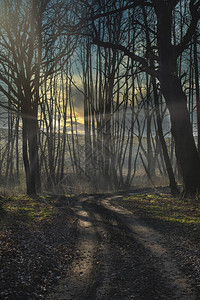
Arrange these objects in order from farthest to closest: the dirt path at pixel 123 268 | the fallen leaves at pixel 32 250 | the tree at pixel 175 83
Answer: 1. the tree at pixel 175 83
2. the fallen leaves at pixel 32 250
3. the dirt path at pixel 123 268

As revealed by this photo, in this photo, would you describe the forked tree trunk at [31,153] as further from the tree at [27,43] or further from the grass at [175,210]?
the grass at [175,210]

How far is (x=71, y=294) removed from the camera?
338 cm

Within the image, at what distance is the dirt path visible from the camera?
3346 millimetres

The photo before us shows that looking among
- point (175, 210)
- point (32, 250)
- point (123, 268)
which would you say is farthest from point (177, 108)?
point (32, 250)

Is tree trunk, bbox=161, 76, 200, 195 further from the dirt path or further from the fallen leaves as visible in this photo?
the fallen leaves

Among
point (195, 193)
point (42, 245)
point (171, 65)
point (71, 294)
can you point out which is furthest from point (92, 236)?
point (171, 65)

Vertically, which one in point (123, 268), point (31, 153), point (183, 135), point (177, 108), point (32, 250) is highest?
point (177, 108)

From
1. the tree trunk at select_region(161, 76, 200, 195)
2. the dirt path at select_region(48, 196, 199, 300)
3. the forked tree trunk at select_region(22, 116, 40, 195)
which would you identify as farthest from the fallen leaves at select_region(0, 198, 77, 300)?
the tree trunk at select_region(161, 76, 200, 195)

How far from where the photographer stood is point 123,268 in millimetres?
4113

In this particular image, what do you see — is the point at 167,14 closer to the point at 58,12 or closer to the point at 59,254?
the point at 58,12

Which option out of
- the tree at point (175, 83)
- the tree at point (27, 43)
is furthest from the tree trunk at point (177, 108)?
the tree at point (27, 43)

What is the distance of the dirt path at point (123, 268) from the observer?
3.35 meters

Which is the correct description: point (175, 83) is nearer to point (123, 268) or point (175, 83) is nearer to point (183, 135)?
point (183, 135)

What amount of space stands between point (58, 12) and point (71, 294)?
9.94 metres
